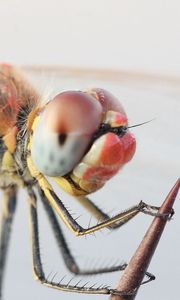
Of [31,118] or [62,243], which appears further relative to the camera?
[62,243]

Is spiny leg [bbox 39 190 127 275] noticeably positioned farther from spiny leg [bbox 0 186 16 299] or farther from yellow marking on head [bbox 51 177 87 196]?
yellow marking on head [bbox 51 177 87 196]

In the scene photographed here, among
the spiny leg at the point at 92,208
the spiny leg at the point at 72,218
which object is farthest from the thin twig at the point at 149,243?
the spiny leg at the point at 92,208

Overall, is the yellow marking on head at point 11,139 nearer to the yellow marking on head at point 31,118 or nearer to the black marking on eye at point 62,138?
the yellow marking on head at point 31,118

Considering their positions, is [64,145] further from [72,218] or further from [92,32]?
[92,32]

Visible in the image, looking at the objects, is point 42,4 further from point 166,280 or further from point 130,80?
point 166,280

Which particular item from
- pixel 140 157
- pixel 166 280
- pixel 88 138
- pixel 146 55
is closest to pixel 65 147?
pixel 88 138

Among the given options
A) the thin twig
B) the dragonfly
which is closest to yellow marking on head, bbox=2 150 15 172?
the dragonfly

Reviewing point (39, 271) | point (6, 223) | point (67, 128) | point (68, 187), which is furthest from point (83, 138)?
point (6, 223)
